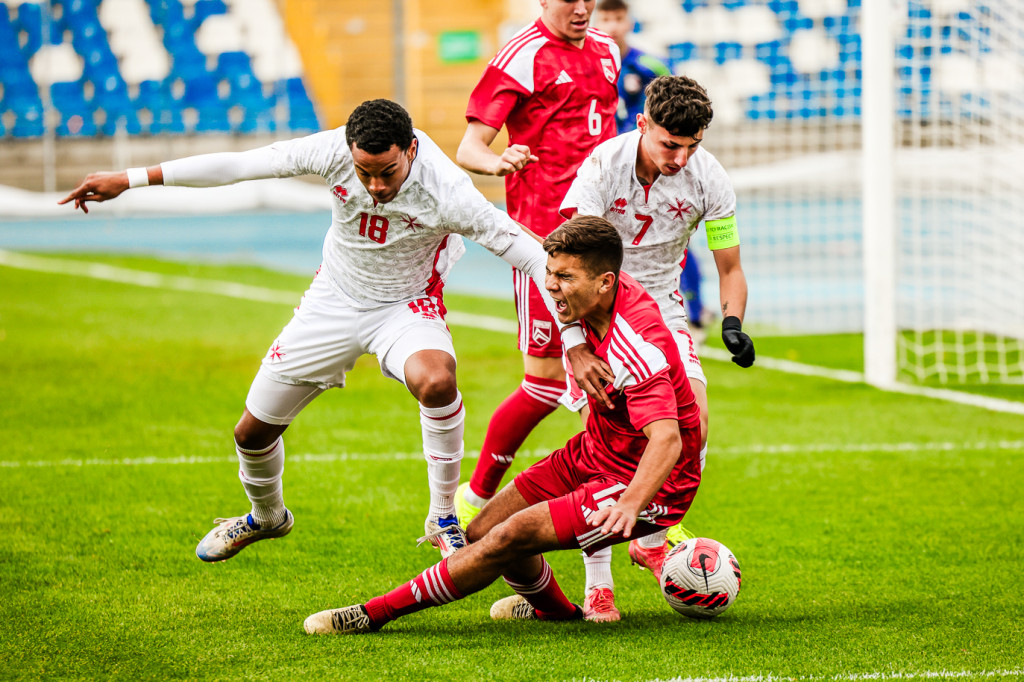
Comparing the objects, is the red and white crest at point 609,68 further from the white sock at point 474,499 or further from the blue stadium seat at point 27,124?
the blue stadium seat at point 27,124

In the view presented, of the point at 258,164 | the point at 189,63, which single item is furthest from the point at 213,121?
the point at 258,164

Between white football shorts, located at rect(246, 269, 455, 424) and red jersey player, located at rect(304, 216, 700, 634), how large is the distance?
2.74 ft

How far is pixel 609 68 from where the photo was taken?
5059 millimetres

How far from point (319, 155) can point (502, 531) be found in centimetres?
157

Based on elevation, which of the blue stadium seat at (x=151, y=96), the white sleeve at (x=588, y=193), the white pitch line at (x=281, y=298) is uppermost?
the white sleeve at (x=588, y=193)

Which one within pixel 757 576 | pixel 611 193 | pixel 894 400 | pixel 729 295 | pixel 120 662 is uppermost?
pixel 611 193

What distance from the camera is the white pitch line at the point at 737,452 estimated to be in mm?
6512

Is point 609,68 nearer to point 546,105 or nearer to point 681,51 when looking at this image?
point 546,105

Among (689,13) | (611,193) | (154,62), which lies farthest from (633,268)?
(154,62)

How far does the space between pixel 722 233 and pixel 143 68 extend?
19.0 m

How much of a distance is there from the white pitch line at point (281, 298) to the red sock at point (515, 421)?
427 centimetres

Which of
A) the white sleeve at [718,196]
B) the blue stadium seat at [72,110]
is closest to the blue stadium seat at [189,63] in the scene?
the blue stadium seat at [72,110]

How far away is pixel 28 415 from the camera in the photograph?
24.6 ft

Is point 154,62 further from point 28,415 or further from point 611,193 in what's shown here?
point 611,193
